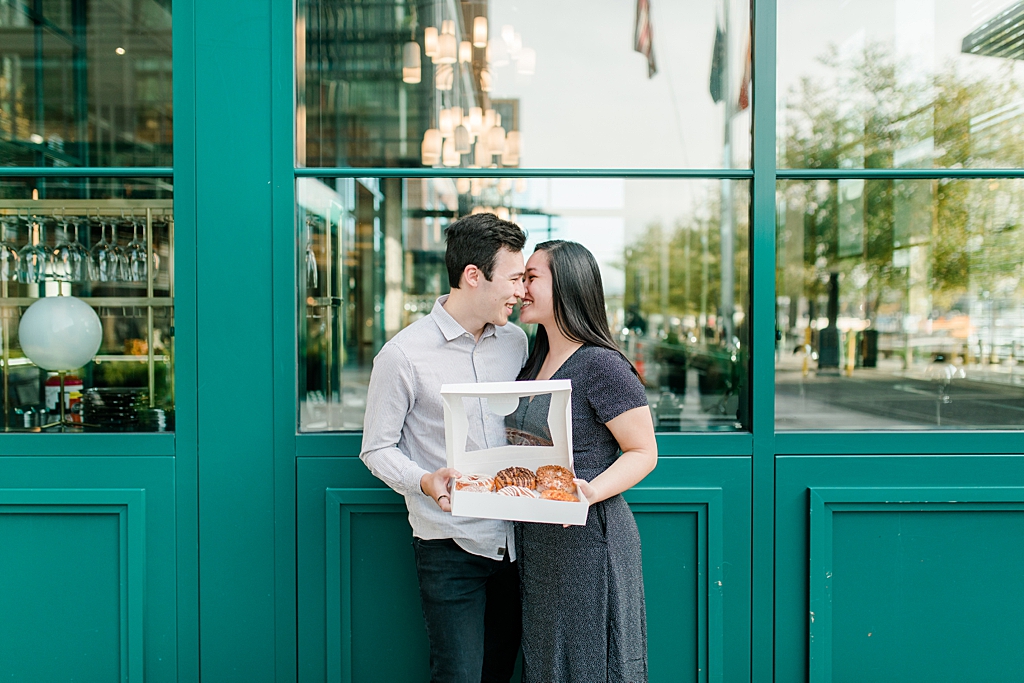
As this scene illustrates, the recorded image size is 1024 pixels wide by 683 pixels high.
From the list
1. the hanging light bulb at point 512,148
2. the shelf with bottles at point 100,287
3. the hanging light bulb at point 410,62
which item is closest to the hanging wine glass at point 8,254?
the shelf with bottles at point 100,287

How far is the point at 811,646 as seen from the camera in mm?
2428

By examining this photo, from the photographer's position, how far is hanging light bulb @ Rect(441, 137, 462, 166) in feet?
14.1

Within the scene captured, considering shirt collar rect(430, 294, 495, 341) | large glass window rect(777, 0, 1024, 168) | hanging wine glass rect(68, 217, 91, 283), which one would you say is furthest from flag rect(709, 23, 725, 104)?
hanging wine glass rect(68, 217, 91, 283)

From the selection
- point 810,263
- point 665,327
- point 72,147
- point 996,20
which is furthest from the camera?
point 665,327

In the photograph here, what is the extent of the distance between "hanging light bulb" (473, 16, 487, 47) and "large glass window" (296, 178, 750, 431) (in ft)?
2.75

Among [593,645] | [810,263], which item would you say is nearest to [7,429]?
[593,645]

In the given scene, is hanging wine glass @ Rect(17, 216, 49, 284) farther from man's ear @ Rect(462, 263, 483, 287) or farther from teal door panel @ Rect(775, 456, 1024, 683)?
teal door panel @ Rect(775, 456, 1024, 683)

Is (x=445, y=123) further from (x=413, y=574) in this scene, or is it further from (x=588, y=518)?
(x=588, y=518)

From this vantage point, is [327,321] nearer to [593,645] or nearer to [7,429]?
[7,429]

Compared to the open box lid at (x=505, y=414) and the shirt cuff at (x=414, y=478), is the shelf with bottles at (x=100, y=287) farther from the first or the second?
the open box lid at (x=505, y=414)

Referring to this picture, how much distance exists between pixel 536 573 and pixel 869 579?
1.44 meters

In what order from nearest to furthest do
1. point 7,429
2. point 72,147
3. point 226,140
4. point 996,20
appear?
point 226,140 → point 7,429 → point 996,20 → point 72,147

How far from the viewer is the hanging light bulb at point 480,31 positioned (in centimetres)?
364

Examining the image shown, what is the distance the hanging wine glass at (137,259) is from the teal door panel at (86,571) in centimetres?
81
